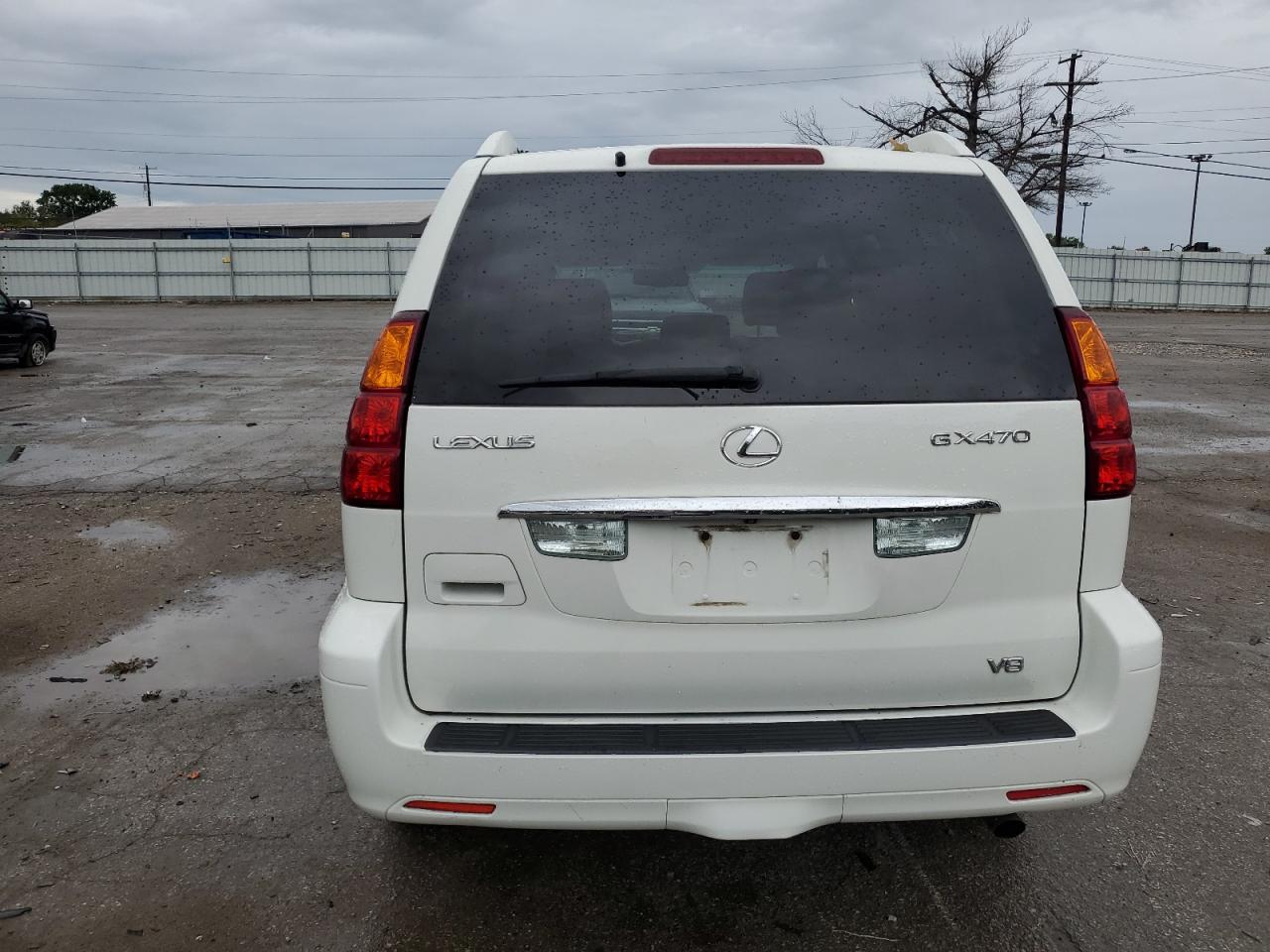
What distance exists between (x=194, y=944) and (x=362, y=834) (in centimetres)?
60

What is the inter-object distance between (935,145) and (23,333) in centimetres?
1799

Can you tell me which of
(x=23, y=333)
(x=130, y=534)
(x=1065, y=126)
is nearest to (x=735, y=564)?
(x=130, y=534)

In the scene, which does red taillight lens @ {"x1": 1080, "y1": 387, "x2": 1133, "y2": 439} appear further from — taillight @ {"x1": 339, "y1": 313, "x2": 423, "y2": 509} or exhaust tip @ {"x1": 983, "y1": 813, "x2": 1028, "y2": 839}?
taillight @ {"x1": 339, "y1": 313, "x2": 423, "y2": 509}

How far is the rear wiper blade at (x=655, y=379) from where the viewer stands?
233cm

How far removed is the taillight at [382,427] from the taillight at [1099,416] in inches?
62.9

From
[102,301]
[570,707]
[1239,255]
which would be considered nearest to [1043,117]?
[1239,255]

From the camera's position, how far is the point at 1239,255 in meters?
39.4

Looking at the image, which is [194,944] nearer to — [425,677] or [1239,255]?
[425,677]

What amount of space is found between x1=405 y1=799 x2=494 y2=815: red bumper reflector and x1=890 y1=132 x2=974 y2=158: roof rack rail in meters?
2.08

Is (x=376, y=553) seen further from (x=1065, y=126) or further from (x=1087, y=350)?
(x=1065, y=126)

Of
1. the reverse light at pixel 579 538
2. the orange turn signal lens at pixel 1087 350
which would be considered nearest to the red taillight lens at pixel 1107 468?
the orange turn signal lens at pixel 1087 350

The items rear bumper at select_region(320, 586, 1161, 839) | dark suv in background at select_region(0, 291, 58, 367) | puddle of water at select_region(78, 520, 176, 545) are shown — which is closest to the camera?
rear bumper at select_region(320, 586, 1161, 839)

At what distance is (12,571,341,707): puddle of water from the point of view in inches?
170

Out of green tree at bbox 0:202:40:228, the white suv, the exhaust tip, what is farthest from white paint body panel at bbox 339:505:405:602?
green tree at bbox 0:202:40:228
